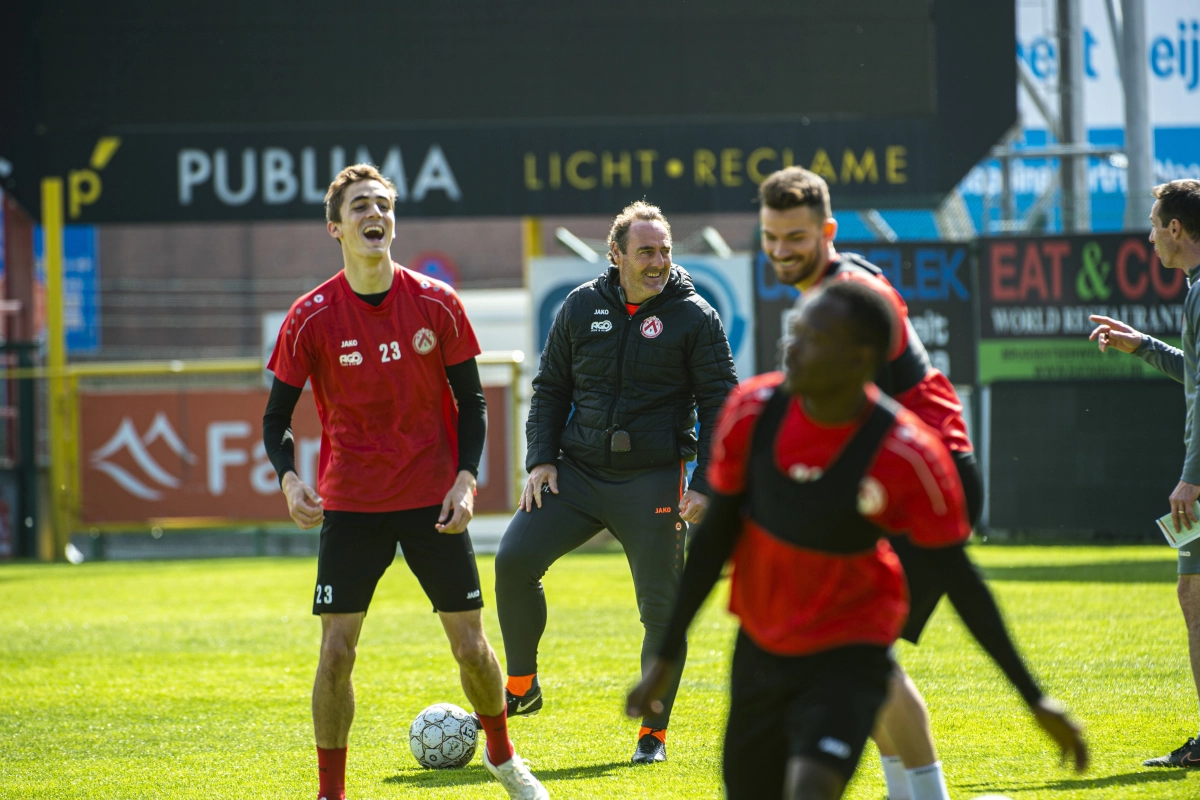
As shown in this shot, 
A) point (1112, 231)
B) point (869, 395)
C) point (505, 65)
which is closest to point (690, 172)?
point (505, 65)

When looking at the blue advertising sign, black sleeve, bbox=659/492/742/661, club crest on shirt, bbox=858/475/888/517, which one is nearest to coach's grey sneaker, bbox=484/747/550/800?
black sleeve, bbox=659/492/742/661

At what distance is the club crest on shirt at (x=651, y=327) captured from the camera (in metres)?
6.36

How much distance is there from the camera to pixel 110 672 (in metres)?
9.20

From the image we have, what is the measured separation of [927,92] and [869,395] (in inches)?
550

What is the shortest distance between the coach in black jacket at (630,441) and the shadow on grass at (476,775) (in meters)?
0.46

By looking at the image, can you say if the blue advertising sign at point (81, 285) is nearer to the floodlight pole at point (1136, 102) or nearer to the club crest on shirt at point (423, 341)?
the floodlight pole at point (1136, 102)

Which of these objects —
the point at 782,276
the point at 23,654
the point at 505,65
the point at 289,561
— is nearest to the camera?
the point at 782,276

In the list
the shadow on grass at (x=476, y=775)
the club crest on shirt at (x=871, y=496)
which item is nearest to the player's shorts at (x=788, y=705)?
the club crest on shirt at (x=871, y=496)

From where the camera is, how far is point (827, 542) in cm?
339

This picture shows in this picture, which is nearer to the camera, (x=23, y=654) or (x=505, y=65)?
(x=23, y=654)

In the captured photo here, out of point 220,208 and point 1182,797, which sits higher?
point 220,208

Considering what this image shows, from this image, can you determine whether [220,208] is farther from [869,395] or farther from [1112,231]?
[869,395]

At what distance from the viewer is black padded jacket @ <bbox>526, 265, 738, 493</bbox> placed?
251 inches

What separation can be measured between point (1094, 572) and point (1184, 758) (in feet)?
27.1
